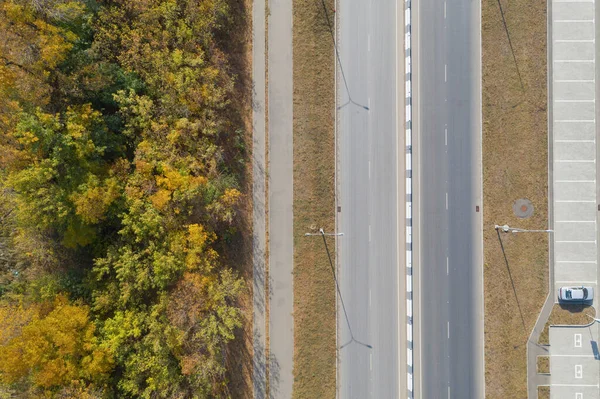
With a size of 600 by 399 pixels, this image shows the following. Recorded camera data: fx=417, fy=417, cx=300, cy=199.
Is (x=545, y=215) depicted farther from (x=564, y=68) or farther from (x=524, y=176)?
(x=564, y=68)

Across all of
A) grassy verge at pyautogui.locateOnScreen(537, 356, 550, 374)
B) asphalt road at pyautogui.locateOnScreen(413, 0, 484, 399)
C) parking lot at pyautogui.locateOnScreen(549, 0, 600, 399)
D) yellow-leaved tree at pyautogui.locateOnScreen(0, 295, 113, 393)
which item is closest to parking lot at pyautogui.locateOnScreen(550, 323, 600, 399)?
parking lot at pyautogui.locateOnScreen(549, 0, 600, 399)

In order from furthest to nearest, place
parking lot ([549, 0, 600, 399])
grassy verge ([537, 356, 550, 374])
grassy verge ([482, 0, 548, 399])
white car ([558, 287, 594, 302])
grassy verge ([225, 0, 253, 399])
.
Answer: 1. parking lot ([549, 0, 600, 399])
2. grassy verge ([537, 356, 550, 374])
3. grassy verge ([482, 0, 548, 399])
4. white car ([558, 287, 594, 302])
5. grassy verge ([225, 0, 253, 399])

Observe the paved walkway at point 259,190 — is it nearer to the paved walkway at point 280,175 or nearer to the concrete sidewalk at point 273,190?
the concrete sidewalk at point 273,190

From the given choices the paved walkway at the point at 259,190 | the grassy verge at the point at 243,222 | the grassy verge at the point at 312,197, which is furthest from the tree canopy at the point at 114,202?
the grassy verge at the point at 312,197

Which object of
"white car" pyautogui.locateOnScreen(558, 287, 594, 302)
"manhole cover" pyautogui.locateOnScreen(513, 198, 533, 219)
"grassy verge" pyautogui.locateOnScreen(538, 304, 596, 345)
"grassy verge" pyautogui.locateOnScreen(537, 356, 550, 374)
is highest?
"manhole cover" pyautogui.locateOnScreen(513, 198, 533, 219)

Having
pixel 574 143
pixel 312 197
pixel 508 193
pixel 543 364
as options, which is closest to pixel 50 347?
pixel 312 197

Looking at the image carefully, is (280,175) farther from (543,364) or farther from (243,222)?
(543,364)

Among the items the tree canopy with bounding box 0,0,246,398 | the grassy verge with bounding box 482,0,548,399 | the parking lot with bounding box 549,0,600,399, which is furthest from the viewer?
the parking lot with bounding box 549,0,600,399

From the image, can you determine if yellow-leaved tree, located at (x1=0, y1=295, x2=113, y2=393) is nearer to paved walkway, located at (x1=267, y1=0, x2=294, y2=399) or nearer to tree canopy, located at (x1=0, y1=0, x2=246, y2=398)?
tree canopy, located at (x1=0, y1=0, x2=246, y2=398)
